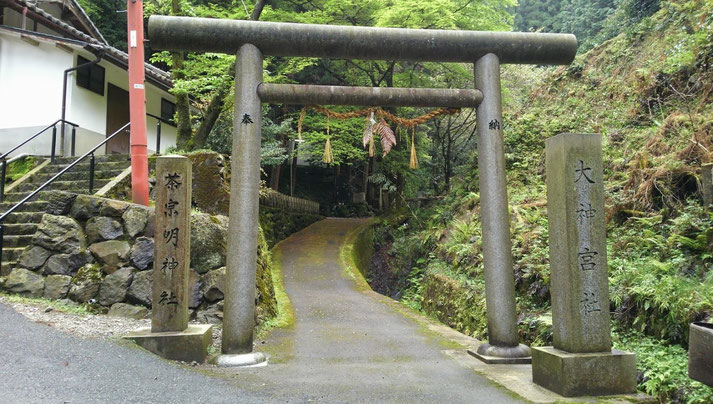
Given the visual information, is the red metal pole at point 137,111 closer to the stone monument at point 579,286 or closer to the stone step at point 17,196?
the stone step at point 17,196

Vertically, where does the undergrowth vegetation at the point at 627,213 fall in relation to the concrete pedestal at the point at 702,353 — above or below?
above

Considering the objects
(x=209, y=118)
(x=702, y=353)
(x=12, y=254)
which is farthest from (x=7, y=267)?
(x=702, y=353)

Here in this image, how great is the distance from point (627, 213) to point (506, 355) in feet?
14.3

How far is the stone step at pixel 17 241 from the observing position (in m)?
8.53

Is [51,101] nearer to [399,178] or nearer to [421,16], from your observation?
[421,16]

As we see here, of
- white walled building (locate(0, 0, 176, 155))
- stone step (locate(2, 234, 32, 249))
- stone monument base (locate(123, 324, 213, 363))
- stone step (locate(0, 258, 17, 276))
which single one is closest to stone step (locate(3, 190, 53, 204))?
stone step (locate(2, 234, 32, 249))

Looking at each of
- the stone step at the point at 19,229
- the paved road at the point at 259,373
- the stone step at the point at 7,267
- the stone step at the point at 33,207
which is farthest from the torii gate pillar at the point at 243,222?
the stone step at the point at 33,207

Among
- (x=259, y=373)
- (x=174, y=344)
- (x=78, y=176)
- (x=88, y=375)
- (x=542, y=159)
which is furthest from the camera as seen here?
(x=542, y=159)

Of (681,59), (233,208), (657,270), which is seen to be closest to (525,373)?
(657,270)

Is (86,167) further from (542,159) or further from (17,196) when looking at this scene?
(542,159)

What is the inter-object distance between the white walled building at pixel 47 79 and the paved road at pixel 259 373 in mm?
9518

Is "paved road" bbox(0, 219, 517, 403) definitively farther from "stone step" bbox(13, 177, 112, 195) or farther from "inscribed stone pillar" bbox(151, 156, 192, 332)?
"stone step" bbox(13, 177, 112, 195)

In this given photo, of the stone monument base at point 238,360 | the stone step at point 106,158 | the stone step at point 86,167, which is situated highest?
the stone step at point 106,158

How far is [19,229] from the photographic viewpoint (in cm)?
881
